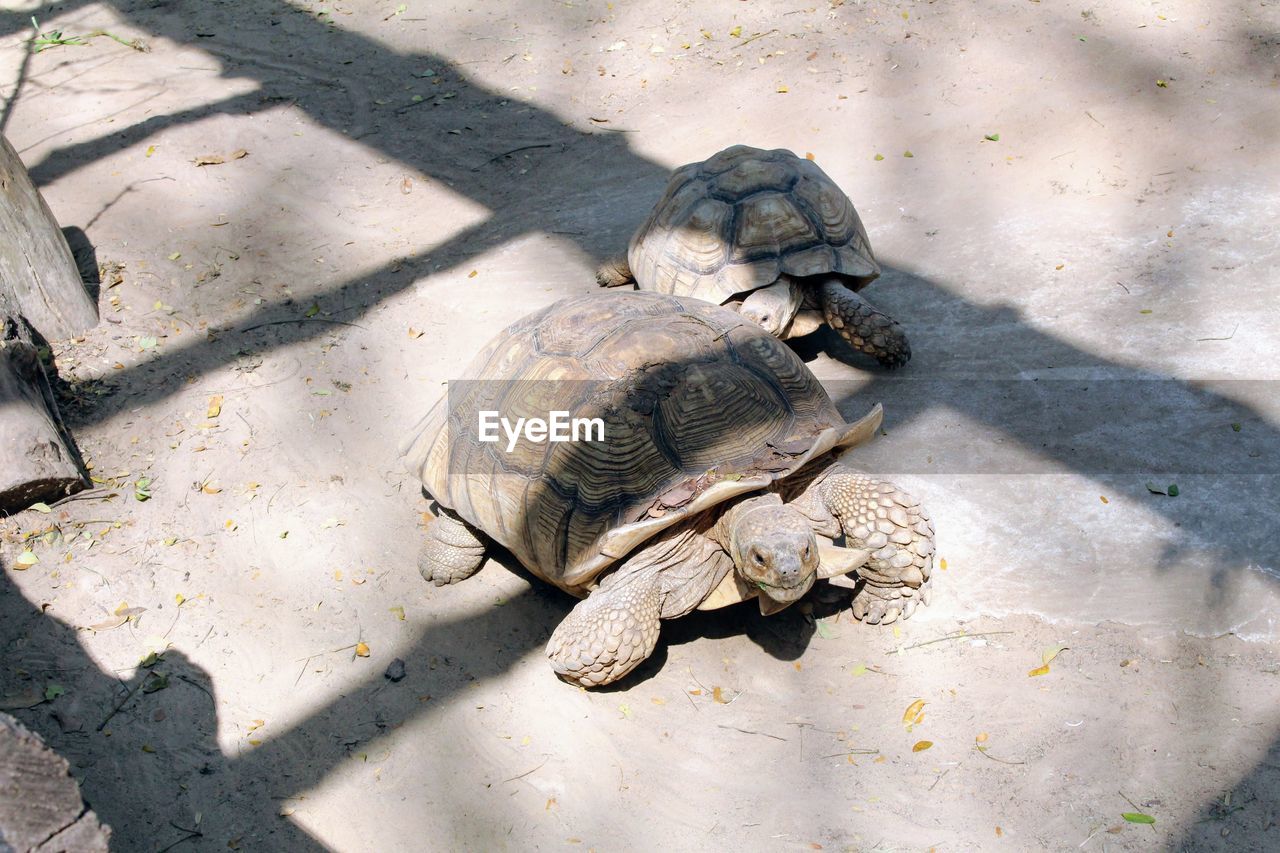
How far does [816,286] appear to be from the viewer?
199 inches

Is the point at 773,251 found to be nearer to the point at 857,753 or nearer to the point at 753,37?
the point at 857,753

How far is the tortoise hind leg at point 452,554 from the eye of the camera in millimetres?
3955

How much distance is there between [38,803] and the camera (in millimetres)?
2107

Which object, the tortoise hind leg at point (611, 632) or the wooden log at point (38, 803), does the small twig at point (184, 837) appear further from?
the tortoise hind leg at point (611, 632)

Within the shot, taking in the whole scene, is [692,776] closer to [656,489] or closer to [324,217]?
[656,489]

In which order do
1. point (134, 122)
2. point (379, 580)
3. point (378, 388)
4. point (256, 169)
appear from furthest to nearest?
point (134, 122), point (256, 169), point (378, 388), point (379, 580)

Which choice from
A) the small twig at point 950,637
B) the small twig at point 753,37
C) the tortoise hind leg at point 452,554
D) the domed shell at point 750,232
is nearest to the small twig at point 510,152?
the small twig at point 753,37

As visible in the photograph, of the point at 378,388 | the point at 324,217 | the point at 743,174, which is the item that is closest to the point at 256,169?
the point at 324,217

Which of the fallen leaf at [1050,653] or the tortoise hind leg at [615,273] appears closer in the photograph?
the fallen leaf at [1050,653]

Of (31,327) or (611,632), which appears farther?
(31,327)

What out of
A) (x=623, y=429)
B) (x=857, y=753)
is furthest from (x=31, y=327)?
(x=857, y=753)

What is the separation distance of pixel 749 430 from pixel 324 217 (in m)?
4.10

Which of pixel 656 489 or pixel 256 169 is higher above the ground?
pixel 656 489

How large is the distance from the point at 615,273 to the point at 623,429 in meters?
2.45
